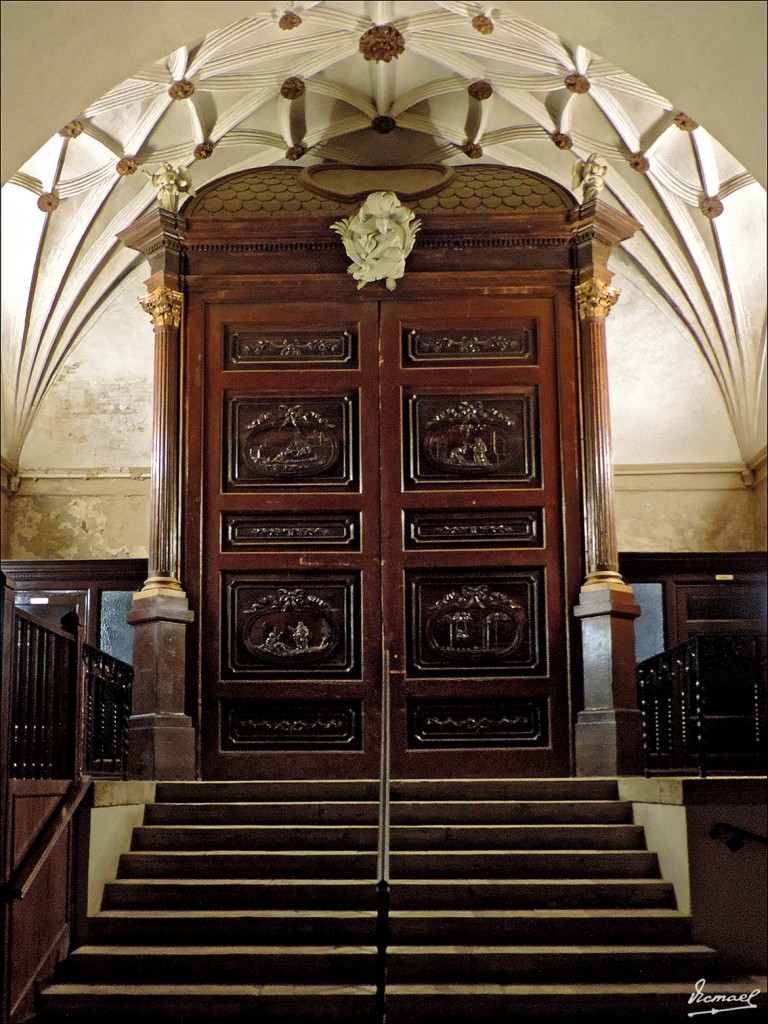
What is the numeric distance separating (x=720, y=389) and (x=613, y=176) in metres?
2.32

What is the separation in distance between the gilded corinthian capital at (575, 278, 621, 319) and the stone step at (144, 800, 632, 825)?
129 inches

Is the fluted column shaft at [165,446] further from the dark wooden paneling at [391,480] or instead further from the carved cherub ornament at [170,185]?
the carved cherub ornament at [170,185]

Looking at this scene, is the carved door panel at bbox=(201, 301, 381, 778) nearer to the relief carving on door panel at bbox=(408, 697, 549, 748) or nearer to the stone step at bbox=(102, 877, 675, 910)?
the relief carving on door panel at bbox=(408, 697, 549, 748)

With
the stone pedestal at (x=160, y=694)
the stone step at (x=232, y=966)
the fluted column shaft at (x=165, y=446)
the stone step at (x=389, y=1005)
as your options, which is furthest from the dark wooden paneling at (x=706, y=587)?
the stone step at (x=232, y=966)

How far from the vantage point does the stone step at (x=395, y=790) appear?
6805 mm

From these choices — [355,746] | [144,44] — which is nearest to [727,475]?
[355,746]

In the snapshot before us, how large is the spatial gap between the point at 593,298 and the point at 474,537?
172 centimetres

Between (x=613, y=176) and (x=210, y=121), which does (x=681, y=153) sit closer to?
(x=613, y=176)

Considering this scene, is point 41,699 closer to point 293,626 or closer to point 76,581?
point 293,626

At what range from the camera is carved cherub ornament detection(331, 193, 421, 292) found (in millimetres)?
8219

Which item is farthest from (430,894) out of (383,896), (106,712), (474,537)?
(474,537)

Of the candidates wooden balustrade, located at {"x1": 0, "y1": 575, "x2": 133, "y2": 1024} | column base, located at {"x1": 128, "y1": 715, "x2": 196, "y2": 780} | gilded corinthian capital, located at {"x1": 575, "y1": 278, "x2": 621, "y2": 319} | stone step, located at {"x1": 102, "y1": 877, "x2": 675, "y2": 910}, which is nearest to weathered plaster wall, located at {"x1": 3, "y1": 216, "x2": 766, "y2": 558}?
gilded corinthian capital, located at {"x1": 575, "y1": 278, "x2": 621, "y2": 319}

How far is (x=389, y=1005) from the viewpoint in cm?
510

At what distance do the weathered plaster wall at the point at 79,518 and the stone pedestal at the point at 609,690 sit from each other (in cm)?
Result: 508
